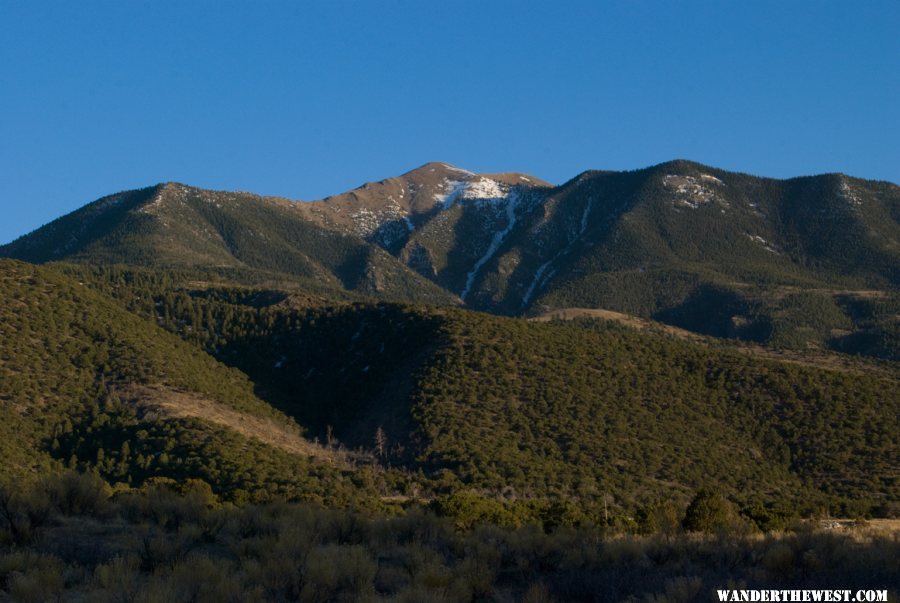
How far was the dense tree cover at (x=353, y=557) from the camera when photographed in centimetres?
1216

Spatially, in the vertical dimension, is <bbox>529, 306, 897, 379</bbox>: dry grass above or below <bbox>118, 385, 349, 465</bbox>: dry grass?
above

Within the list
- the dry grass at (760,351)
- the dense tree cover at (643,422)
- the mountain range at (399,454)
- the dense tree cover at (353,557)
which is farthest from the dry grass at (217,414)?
the dry grass at (760,351)

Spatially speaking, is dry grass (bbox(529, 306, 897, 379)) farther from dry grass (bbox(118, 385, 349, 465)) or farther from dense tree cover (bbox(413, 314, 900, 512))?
dry grass (bbox(118, 385, 349, 465))

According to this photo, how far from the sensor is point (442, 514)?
977 inches

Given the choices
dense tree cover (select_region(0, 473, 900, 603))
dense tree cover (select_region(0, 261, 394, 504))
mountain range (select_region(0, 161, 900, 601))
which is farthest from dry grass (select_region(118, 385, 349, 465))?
dense tree cover (select_region(0, 473, 900, 603))

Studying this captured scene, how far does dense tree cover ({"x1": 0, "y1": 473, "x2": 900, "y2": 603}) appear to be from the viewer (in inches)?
479

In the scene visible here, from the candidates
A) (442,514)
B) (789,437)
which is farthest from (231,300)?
(442,514)

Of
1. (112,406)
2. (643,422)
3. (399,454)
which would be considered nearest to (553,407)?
(643,422)

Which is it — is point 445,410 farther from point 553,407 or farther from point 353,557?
point 353,557

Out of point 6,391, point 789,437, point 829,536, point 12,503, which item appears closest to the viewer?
point 829,536

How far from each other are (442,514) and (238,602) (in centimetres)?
1376

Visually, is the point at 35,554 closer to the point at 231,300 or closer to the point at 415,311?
the point at 415,311

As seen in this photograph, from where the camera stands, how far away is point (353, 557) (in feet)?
44.6

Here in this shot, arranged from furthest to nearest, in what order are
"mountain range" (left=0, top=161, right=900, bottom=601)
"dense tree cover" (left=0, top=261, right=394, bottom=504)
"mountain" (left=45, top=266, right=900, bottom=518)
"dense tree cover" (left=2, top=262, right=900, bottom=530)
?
"mountain" (left=45, top=266, right=900, bottom=518) → "dense tree cover" (left=2, top=262, right=900, bottom=530) → "dense tree cover" (left=0, top=261, right=394, bottom=504) → "mountain range" (left=0, top=161, right=900, bottom=601)
